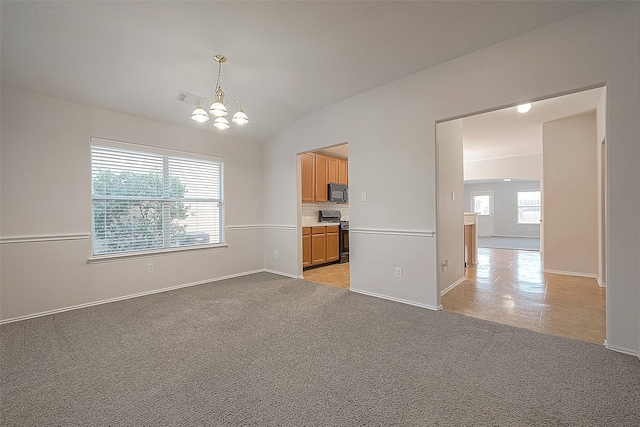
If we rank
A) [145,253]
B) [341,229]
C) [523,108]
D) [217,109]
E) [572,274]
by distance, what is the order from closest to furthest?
[217,109] < [145,253] < [523,108] < [572,274] < [341,229]

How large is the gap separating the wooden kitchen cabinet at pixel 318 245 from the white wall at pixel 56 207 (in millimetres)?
2316

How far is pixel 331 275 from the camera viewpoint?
5.00m

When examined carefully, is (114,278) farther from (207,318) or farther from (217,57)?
(217,57)

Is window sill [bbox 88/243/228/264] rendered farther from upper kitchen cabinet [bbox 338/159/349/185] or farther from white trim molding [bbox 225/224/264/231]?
upper kitchen cabinet [bbox 338/159/349/185]

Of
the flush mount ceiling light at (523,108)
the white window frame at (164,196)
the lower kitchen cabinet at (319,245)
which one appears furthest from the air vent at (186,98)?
the flush mount ceiling light at (523,108)

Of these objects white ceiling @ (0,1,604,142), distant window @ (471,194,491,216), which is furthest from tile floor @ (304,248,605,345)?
distant window @ (471,194,491,216)

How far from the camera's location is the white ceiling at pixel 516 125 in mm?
4082

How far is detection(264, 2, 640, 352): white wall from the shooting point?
7.08ft

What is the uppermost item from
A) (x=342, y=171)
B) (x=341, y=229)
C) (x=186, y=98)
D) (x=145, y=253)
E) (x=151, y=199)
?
(x=186, y=98)

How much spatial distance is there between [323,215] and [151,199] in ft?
11.0

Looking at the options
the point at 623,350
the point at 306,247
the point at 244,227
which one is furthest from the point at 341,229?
the point at 623,350

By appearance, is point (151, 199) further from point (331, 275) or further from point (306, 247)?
point (331, 275)

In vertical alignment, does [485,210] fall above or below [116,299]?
above

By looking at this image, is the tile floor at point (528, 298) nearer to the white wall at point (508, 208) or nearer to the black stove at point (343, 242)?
the black stove at point (343, 242)
